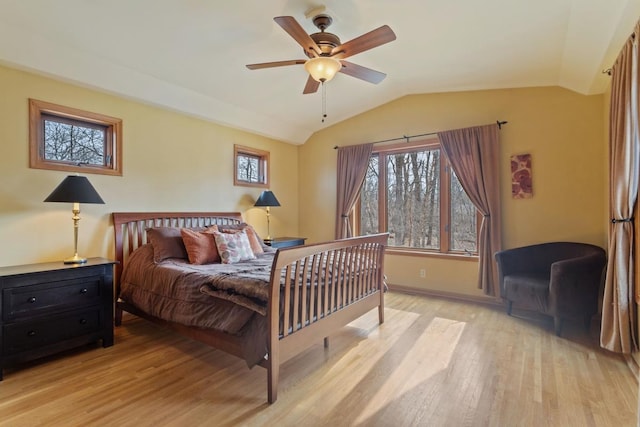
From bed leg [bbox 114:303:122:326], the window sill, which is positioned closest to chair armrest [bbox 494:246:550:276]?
the window sill

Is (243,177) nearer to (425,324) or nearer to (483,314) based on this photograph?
(425,324)

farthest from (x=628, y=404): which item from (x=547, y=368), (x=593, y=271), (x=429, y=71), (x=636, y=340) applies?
(x=429, y=71)

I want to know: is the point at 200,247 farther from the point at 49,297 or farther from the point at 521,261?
the point at 521,261

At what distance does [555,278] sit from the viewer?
294 centimetres

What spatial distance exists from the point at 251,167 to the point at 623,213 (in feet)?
14.5

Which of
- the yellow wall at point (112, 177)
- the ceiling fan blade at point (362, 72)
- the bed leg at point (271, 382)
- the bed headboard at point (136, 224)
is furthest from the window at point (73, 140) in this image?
the bed leg at point (271, 382)

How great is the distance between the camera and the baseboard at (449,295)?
13.1 feet

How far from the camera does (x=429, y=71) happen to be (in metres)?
3.73

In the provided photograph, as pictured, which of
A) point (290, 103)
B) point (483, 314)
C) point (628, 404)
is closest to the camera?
point (628, 404)

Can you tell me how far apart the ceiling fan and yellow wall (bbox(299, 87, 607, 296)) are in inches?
79.5

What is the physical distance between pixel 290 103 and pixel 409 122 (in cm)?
179

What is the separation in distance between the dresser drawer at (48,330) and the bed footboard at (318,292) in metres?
1.78

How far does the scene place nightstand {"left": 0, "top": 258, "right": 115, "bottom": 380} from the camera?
230 cm

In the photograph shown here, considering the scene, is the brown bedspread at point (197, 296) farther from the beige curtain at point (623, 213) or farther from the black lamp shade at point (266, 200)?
the beige curtain at point (623, 213)
